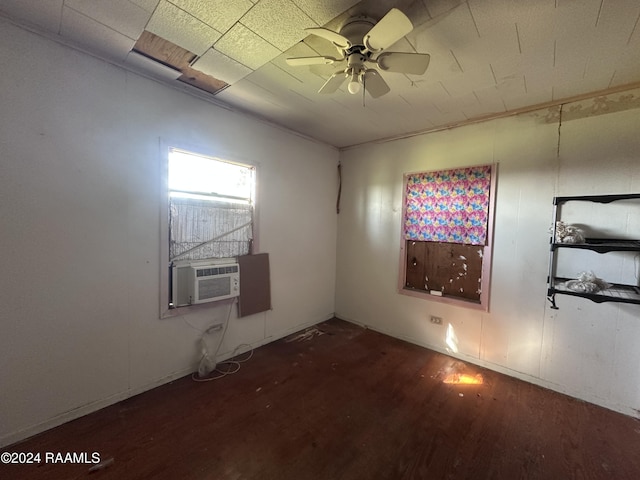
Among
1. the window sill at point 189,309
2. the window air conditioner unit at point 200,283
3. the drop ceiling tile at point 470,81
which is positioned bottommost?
the window sill at point 189,309

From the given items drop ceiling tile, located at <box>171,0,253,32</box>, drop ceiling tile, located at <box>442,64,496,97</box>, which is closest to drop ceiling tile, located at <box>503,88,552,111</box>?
drop ceiling tile, located at <box>442,64,496,97</box>

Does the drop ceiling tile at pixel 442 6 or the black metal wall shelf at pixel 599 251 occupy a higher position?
the drop ceiling tile at pixel 442 6

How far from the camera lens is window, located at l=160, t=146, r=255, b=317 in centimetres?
221

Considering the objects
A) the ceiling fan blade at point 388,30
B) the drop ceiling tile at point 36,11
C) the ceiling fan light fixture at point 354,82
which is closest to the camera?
the ceiling fan blade at point 388,30

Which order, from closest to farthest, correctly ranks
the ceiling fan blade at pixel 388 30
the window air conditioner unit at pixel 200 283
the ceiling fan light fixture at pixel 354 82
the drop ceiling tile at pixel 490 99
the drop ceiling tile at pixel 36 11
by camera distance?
the ceiling fan blade at pixel 388 30 → the drop ceiling tile at pixel 36 11 → the ceiling fan light fixture at pixel 354 82 → the drop ceiling tile at pixel 490 99 → the window air conditioner unit at pixel 200 283

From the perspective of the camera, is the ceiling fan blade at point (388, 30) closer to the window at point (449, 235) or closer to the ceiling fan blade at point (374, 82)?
the ceiling fan blade at point (374, 82)

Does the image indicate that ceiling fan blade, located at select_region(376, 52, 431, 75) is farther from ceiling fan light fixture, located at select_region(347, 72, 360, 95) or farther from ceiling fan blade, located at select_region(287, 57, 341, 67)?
ceiling fan blade, located at select_region(287, 57, 341, 67)

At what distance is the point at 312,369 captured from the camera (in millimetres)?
2512

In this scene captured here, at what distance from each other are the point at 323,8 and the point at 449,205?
223 cm

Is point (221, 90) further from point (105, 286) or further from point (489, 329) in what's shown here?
point (489, 329)

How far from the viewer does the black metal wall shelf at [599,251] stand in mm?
1788

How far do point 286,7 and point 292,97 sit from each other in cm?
99

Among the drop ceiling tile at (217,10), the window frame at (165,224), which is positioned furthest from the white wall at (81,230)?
the drop ceiling tile at (217,10)

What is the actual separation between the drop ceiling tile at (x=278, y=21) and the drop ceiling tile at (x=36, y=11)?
1018mm
